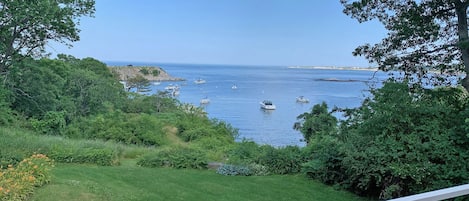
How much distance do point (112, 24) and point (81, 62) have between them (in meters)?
11.1

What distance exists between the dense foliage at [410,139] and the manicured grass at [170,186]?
1.29 m

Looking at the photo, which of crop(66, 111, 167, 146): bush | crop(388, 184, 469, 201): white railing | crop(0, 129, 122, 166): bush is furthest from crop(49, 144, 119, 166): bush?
crop(388, 184, 469, 201): white railing

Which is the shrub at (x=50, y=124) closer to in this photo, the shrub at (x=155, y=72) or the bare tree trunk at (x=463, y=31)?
the bare tree trunk at (x=463, y=31)

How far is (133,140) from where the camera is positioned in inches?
717

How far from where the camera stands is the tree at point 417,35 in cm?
602

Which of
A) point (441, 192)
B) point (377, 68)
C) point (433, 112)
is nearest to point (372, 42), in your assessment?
point (377, 68)

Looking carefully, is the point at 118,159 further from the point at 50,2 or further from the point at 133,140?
the point at 133,140

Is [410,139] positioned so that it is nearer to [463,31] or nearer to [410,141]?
[410,141]

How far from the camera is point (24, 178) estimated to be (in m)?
5.25

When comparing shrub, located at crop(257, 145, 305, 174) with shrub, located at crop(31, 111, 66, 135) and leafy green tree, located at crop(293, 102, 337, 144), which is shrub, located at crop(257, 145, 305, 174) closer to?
leafy green tree, located at crop(293, 102, 337, 144)

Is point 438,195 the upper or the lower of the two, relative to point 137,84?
upper

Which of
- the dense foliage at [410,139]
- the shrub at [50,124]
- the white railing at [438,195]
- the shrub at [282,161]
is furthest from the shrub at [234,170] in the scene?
the shrub at [50,124]

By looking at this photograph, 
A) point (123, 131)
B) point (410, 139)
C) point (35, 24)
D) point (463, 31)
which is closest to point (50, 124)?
point (123, 131)

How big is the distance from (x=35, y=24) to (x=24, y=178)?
36.8ft
